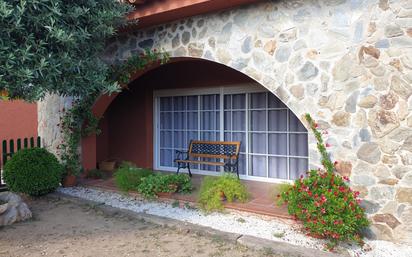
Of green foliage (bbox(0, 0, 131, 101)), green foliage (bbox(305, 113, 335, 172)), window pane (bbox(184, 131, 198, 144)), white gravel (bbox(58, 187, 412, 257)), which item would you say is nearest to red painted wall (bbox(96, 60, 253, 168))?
window pane (bbox(184, 131, 198, 144))

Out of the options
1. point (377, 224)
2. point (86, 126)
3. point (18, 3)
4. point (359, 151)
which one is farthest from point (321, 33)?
point (86, 126)

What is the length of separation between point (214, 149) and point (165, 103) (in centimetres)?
187

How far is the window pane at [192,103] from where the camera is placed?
7547 millimetres

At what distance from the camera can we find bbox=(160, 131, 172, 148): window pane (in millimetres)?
8086

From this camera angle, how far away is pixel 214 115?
285 inches

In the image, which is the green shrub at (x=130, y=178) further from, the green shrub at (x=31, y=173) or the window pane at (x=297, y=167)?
the window pane at (x=297, y=167)

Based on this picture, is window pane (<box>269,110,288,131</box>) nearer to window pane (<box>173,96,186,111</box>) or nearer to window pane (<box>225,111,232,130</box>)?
window pane (<box>225,111,232,130</box>)

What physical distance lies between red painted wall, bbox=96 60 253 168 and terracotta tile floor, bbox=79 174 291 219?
1.47m

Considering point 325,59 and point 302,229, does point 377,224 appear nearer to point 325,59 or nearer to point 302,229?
point 302,229

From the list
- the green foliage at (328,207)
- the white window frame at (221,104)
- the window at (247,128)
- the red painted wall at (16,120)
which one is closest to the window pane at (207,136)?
the window at (247,128)

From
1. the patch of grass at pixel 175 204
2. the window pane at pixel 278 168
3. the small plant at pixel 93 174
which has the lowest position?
the patch of grass at pixel 175 204

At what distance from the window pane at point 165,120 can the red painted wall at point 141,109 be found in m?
0.25

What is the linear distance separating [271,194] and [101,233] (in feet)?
8.43

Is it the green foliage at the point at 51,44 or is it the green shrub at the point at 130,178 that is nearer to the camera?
the green foliage at the point at 51,44
